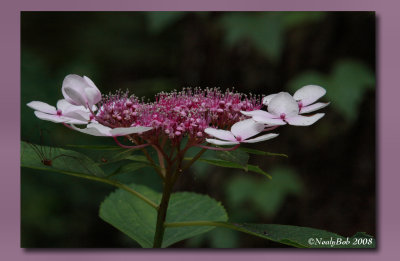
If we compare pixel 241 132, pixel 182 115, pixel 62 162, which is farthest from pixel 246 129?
pixel 62 162

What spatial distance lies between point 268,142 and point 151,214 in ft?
3.01

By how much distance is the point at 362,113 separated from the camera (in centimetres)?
185

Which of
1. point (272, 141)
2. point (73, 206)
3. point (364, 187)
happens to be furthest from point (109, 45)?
point (364, 187)

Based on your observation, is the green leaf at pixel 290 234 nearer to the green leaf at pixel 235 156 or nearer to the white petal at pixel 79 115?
the green leaf at pixel 235 156

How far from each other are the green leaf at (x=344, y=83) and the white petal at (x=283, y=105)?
0.97 m

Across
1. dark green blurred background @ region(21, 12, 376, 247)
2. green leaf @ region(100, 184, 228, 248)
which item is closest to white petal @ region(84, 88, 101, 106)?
green leaf @ region(100, 184, 228, 248)

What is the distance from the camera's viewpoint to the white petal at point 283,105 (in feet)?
2.68

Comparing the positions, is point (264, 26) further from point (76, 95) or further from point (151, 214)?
point (76, 95)

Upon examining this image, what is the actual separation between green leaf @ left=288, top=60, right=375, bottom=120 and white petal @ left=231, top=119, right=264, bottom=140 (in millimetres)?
1000

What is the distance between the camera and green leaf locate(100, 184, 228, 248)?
1.09 meters

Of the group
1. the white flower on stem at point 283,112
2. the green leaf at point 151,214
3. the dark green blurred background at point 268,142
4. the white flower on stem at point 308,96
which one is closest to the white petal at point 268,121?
the white flower on stem at point 283,112

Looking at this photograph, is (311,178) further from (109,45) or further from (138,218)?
(109,45)

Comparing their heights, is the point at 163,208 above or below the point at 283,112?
below

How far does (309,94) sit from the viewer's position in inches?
36.4
